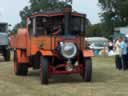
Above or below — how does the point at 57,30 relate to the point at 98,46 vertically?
above

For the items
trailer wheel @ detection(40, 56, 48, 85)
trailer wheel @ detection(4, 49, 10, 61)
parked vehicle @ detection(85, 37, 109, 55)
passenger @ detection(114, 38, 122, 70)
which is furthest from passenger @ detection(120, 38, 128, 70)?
parked vehicle @ detection(85, 37, 109, 55)

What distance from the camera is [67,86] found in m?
19.3

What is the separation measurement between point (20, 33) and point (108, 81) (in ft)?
15.8

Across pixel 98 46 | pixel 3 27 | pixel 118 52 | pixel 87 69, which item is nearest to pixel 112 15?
pixel 98 46

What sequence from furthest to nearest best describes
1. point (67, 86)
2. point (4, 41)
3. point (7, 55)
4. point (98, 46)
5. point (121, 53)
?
point (98, 46), point (7, 55), point (4, 41), point (121, 53), point (67, 86)

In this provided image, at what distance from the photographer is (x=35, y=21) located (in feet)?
70.3

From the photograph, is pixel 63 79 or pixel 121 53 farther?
pixel 121 53

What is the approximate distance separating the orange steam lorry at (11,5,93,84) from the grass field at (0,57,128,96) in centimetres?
57

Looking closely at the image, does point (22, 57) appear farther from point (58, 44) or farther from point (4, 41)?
point (4, 41)

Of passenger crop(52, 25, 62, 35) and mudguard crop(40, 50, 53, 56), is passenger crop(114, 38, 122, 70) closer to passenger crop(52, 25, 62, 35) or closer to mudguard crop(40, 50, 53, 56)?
passenger crop(52, 25, 62, 35)

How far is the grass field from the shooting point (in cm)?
1727

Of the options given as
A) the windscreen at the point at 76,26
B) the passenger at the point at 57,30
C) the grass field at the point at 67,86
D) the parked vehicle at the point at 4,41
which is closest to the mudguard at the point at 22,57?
the grass field at the point at 67,86

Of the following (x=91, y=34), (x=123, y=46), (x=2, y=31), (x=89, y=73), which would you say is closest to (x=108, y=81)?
(x=89, y=73)

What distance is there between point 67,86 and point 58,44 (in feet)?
6.14
